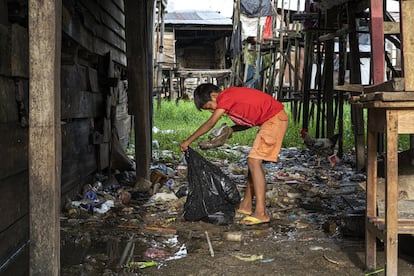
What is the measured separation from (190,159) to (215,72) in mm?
16339

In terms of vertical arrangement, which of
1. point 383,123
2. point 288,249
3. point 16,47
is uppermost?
point 16,47

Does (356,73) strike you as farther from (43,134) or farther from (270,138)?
(43,134)

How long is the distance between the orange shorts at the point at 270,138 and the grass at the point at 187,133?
13.2 feet

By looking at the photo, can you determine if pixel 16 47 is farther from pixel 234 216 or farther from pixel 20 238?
pixel 234 216

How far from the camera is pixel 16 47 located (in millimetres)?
3660

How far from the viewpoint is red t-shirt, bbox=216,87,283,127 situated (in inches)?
186

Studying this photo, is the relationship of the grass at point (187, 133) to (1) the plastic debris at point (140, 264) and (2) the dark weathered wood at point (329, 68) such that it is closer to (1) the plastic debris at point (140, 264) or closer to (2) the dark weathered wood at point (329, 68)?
(2) the dark weathered wood at point (329, 68)

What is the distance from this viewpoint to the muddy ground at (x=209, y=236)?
12.1ft

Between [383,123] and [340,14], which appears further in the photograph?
[340,14]

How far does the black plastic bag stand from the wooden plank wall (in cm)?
134

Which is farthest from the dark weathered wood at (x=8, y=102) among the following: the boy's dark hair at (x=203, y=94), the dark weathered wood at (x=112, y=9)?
the dark weathered wood at (x=112, y=9)

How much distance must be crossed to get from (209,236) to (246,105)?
4.18ft

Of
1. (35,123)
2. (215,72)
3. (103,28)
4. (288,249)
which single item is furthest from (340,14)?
(215,72)

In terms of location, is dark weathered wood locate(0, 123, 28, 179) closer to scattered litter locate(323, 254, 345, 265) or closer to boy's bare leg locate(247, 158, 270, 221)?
boy's bare leg locate(247, 158, 270, 221)
